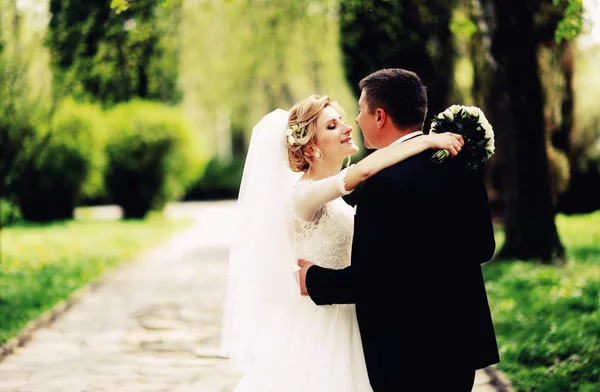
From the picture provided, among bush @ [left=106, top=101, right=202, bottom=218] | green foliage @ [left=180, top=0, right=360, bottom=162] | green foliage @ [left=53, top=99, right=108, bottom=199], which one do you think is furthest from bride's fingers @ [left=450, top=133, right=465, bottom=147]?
bush @ [left=106, top=101, right=202, bottom=218]

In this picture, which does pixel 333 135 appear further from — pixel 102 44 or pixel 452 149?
pixel 102 44

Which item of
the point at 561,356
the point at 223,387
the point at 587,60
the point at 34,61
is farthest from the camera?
the point at 587,60

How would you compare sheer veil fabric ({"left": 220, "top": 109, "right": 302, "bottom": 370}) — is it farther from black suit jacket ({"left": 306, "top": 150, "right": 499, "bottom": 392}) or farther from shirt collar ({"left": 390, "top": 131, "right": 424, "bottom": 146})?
shirt collar ({"left": 390, "top": 131, "right": 424, "bottom": 146})

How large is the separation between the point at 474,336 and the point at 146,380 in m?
3.76

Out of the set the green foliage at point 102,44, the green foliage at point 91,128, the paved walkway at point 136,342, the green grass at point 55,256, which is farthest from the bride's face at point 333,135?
the green foliage at point 91,128

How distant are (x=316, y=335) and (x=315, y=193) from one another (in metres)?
0.68

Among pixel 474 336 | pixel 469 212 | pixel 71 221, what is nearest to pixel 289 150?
pixel 469 212

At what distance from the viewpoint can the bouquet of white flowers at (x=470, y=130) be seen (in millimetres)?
3049

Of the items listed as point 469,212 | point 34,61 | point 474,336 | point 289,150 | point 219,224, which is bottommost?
point 219,224

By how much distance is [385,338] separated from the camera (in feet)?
9.68

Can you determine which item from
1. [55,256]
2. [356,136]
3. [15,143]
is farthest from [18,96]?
[356,136]

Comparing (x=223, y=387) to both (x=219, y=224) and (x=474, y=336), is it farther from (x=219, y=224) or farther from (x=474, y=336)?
(x=219, y=224)

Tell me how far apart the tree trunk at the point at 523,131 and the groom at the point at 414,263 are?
7.67m

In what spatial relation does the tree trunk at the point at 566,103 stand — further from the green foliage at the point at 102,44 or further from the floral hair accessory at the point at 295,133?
the floral hair accessory at the point at 295,133
